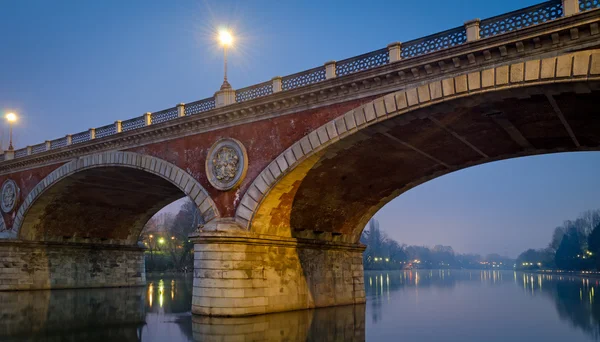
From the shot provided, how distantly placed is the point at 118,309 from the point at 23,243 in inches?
506

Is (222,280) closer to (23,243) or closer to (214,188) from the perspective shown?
(214,188)

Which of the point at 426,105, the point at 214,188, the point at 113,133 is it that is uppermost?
the point at 113,133

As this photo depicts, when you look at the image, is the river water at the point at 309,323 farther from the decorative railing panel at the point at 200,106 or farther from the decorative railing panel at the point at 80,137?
the decorative railing panel at the point at 80,137

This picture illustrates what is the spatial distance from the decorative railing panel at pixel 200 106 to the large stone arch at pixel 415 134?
4.75 m

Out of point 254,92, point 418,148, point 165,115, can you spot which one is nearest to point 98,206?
point 165,115

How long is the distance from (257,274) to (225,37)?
965cm

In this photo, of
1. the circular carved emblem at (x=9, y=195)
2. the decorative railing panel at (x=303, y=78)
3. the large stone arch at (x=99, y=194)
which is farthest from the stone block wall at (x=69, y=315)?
the decorative railing panel at (x=303, y=78)

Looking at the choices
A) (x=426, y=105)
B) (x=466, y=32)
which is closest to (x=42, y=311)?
(x=426, y=105)

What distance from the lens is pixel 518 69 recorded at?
1365cm

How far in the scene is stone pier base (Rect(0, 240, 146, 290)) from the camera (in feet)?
101

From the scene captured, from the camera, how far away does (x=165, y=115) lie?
24.2m

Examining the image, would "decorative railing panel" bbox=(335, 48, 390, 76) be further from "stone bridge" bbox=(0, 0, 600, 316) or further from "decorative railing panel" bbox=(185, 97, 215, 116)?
"decorative railing panel" bbox=(185, 97, 215, 116)

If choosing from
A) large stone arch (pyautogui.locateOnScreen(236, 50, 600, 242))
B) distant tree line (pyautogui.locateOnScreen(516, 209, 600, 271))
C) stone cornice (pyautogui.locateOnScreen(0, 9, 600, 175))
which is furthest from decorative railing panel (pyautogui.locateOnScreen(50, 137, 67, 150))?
distant tree line (pyautogui.locateOnScreen(516, 209, 600, 271))

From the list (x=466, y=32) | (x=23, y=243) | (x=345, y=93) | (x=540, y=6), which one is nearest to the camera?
(x=540, y=6)
